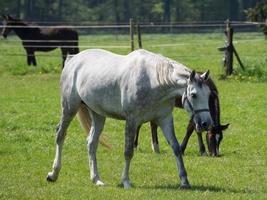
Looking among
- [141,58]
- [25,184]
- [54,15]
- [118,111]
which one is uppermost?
[141,58]

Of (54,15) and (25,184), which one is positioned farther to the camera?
(54,15)

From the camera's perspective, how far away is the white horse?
8188 millimetres

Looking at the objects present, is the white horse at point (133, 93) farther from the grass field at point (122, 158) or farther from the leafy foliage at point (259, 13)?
the leafy foliage at point (259, 13)

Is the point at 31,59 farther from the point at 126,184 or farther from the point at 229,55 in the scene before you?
the point at 126,184

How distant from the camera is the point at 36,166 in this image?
33.6 feet

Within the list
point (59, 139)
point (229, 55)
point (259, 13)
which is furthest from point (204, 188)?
point (259, 13)

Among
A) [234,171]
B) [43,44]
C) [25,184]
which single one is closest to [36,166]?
[25,184]

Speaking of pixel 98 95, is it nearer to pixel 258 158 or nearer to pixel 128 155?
pixel 128 155

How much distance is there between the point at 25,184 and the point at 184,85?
227 centimetres

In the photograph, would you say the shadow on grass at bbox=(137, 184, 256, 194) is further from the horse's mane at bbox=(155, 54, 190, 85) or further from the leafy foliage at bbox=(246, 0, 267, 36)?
the leafy foliage at bbox=(246, 0, 267, 36)

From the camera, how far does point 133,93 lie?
848 cm

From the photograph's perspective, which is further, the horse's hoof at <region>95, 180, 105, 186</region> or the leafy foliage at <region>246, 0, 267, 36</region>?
the leafy foliage at <region>246, 0, 267, 36</region>

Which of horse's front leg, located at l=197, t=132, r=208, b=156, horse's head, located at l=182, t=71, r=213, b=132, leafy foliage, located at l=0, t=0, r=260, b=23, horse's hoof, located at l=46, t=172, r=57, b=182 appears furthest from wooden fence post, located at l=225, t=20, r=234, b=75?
leafy foliage, located at l=0, t=0, r=260, b=23

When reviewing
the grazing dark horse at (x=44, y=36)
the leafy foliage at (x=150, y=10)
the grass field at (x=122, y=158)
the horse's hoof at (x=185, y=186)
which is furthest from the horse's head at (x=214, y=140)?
the leafy foliage at (x=150, y=10)
